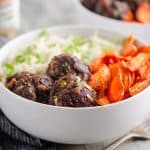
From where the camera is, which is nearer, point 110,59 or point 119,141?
point 119,141

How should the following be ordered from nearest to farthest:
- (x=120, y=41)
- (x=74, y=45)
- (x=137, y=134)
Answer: (x=137, y=134) < (x=74, y=45) < (x=120, y=41)

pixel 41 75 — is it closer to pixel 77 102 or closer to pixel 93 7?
pixel 77 102

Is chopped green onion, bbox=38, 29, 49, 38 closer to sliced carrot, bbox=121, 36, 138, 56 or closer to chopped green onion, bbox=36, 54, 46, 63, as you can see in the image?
chopped green onion, bbox=36, 54, 46, 63

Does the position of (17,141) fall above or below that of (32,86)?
below

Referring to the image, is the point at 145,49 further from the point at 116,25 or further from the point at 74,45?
the point at 116,25

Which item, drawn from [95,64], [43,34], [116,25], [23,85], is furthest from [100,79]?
[116,25]

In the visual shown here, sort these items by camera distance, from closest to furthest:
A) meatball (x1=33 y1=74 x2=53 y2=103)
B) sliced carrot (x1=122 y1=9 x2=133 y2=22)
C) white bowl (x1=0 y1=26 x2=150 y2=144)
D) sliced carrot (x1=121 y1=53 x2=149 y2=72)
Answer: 1. white bowl (x1=0 y1=26 x2=150 y2=144)
2. meatball (x1=33 y1=74 x2=53 y2=103)
3. sliced carrot (x1=121 y1=53 x2=149 y2=72)
4. sliced carrot (x1=122 y1=9 x2=133 y2=22)

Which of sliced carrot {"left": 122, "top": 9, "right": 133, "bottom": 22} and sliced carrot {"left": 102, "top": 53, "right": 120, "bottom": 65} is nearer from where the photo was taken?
sliced carrot {"left": 102, "top": 53, "right": 120, "bottom": 65}

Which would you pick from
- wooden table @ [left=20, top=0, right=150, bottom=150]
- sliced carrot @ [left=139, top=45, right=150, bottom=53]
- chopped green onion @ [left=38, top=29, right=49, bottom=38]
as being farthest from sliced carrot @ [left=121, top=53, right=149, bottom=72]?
wooden table @ [left=20, top=0, right=150, bottom=150]
